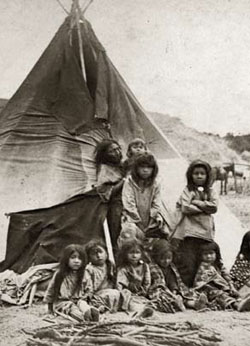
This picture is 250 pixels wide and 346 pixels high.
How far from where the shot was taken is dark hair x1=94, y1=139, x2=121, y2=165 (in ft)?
18.5

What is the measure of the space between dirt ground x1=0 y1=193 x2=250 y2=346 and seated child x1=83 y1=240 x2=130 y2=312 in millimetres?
87

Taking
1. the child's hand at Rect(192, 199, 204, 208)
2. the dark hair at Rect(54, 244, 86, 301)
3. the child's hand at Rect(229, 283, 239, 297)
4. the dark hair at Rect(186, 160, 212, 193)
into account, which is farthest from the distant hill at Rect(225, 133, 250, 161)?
the dark hair at Rect(54, 244, 86, 301)

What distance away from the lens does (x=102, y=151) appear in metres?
5.64

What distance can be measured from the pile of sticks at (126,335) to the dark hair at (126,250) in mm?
393

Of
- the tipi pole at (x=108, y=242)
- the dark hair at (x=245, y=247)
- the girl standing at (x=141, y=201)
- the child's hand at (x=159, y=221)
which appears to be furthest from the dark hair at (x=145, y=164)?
the dark hair at (x=245, y=247)

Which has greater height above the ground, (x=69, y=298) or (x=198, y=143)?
(x=198, y=143)

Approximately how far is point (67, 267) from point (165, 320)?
655 millimetres

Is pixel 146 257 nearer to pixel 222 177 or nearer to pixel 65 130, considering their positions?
pixel 222 177

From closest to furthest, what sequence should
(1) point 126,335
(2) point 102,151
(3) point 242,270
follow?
(1) point 126,335
(3) point 242,270
(2) point 102,151

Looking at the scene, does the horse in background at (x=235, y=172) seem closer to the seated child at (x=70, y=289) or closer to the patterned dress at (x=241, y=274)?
the patterned dress at (x=241, y=274)

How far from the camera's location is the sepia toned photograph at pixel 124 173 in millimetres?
5262

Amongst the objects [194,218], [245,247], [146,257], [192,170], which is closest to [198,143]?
[192,170]

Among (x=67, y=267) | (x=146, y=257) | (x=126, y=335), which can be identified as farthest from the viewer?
(x=146, y=257)

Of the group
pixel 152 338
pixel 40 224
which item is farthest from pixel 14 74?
pixel 152 338
